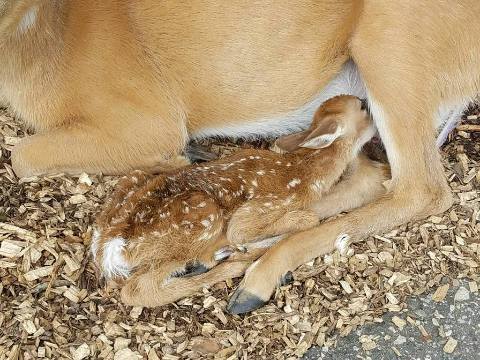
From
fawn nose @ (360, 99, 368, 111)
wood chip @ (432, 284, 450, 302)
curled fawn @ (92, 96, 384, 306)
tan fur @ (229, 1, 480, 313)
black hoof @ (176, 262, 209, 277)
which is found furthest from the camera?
fawn nose @ (360, 99, 368, 111)

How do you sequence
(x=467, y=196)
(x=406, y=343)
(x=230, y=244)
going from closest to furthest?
(x=406, y=343) < (x=230, y=244) < (x=467, y=196)

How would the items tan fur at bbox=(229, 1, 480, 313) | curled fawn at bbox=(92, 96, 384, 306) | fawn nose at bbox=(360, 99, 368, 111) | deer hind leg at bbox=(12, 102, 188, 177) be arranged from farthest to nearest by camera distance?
1. fawn nose at bbox=(360, 99, 368, 111)
2. deer hind leg at bbox=(12, 102, 188, 177)
3. tan fur at bbox=(229, 1, 480, 313)
4. curled fawn at bbox=(92, 96, 384, 306)

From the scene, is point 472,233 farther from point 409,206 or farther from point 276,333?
point 276,333

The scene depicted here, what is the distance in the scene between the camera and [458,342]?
12.8ft

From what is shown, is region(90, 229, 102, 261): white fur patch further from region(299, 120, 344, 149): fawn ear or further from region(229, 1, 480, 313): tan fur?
region(299, 120, 344, 149): fawn ear

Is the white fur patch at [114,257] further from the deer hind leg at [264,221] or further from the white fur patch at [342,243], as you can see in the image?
the white fur patch at [342,243]

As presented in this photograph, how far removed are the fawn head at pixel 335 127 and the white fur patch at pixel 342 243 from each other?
53 cm

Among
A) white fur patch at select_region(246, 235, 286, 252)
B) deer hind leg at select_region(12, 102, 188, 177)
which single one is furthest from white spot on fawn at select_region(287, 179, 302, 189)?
deer hind leg at select_region(12, 102, 188, 177)

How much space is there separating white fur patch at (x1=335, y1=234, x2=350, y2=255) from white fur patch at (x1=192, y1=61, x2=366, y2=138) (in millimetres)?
898

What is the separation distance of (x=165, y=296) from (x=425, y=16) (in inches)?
84.1

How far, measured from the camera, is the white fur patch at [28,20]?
14.0ft

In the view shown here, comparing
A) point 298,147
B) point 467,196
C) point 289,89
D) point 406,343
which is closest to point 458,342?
point 406,343

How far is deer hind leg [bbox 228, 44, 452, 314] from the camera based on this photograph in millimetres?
4320

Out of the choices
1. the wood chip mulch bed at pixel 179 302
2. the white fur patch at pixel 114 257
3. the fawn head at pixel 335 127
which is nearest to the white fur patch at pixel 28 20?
the wood chip mulch bed at pixel 179 302
